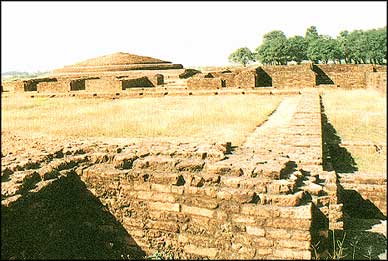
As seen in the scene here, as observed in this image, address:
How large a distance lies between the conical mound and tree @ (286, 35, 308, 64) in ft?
75.5

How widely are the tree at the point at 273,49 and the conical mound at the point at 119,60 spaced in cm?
2162

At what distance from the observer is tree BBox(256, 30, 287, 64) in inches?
1922

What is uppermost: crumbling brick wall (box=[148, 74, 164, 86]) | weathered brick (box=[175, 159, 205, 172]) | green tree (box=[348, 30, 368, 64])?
green tree (box=[348, 30, 368, 64])

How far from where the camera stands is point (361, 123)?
358 inches

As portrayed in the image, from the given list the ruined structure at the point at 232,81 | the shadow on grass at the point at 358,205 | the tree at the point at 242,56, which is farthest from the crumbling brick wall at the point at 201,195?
the tree at the point at 242,56

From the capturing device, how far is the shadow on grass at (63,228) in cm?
292

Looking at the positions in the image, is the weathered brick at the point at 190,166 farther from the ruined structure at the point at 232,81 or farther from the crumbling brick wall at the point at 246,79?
the crumbling brick wall at the point at 246,79

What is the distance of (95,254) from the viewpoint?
11.2 ft

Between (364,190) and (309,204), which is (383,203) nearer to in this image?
(364,190)

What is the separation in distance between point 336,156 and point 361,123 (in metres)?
2.84

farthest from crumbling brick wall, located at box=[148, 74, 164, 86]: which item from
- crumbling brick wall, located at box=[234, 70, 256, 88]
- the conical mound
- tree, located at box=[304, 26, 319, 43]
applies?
tree, located at box=[304, 26, 319, 43]

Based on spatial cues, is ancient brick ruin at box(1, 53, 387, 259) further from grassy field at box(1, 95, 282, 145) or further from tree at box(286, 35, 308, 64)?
tree at box(286, 35, 308, 64)

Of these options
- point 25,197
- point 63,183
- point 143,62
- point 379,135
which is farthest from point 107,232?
point 143,62

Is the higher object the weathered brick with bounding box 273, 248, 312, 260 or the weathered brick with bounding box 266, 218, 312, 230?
the weathered brick with bounding box 266, 218, 312, 230
